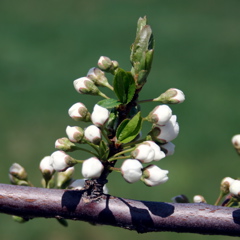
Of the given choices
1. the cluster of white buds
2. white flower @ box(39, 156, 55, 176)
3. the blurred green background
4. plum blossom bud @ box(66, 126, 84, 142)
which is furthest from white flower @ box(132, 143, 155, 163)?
the blurred green background

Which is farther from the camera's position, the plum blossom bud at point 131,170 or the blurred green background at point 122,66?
the blurred green background at point 122,66

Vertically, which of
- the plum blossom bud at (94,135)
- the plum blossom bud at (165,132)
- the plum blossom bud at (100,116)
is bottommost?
the plum blossom bud at (94,135)

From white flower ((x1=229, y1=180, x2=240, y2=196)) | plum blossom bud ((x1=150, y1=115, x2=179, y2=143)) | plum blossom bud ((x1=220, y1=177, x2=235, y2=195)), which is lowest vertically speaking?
plum blossom bud ((x1=220, y1=177, x2=235, y2=195))

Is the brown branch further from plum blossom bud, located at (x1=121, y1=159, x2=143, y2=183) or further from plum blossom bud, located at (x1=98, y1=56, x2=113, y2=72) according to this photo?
plum blossom bud, located at (x1=98, y1=56, x2=113, y2=72)

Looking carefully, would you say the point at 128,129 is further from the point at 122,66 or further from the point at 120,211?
the point at 122,66

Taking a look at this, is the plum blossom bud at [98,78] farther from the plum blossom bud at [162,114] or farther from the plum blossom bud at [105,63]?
the plum blossom bud at [162,114]

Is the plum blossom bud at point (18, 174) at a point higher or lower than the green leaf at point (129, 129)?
lower

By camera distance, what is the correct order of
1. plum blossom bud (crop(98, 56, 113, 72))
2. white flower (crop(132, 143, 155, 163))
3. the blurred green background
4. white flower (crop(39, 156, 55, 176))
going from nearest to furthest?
white flower (crop(132, 143, 155, 163)), plum blossom bud (crop(98, 56, 113, 72)), white flower (crop(39, 156, 55, 176)), the blurred green background

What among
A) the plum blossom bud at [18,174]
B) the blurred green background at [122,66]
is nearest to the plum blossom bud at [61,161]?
the plum blossom bud at [18,174]
